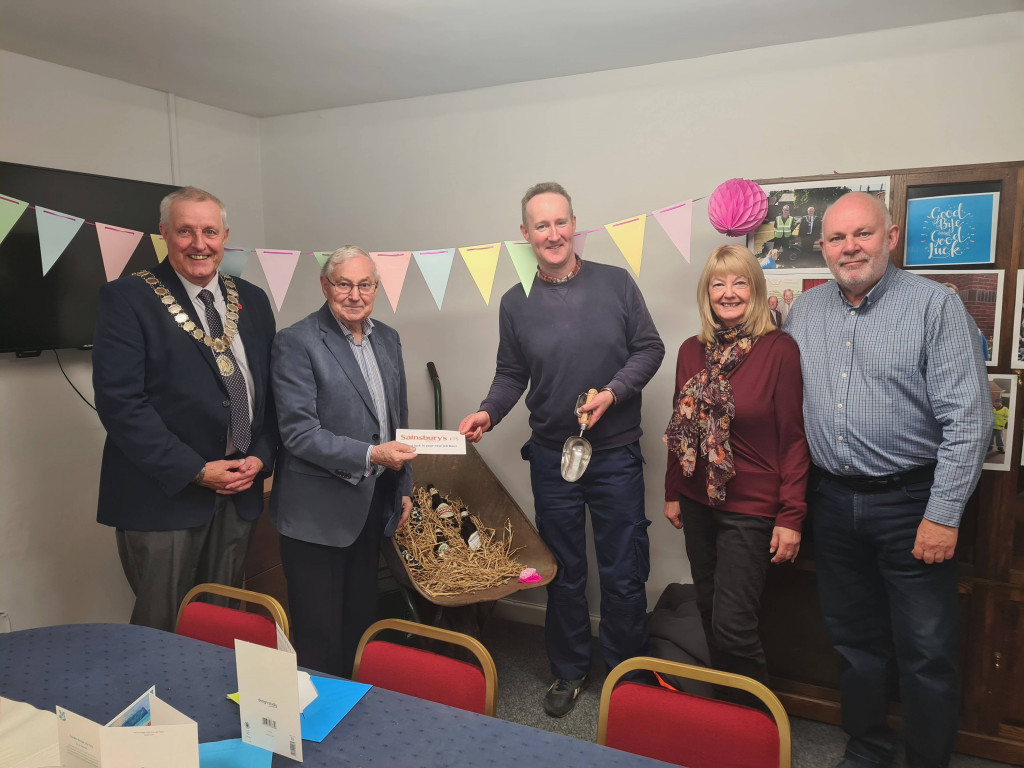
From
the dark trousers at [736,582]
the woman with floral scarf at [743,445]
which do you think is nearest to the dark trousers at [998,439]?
the woman with floral scarf at [743,445]

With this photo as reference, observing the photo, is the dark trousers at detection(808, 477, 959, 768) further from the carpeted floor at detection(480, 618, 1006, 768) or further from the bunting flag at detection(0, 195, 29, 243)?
the bunting flag at detection(0, 195, 29, 243)

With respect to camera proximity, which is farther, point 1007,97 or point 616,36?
point 616,36

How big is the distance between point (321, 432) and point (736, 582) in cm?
136

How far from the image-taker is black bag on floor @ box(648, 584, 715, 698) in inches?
94.8

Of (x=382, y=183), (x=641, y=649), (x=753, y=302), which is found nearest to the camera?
(x=753, y=302)

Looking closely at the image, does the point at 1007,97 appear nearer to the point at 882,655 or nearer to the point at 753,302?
the point at 753,302

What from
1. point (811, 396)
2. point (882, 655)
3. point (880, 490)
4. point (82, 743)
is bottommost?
point (882, 655)

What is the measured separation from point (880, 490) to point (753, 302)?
661 mm

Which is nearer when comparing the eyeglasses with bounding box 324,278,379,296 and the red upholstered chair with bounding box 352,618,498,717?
the red upholstered chair with bounding box 352,618,498,717

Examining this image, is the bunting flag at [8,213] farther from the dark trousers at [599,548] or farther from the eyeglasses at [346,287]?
the dark trousers at [599,548]

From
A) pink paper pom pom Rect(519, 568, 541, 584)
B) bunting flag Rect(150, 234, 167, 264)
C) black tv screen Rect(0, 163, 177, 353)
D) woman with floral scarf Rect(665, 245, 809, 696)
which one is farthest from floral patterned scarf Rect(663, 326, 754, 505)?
black tv screen Rect(0, 163, 177, 353)

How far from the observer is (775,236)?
2434mm

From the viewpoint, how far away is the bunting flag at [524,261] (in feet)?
8.48

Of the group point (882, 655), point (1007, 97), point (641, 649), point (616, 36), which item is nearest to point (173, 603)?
point (641, 649)
